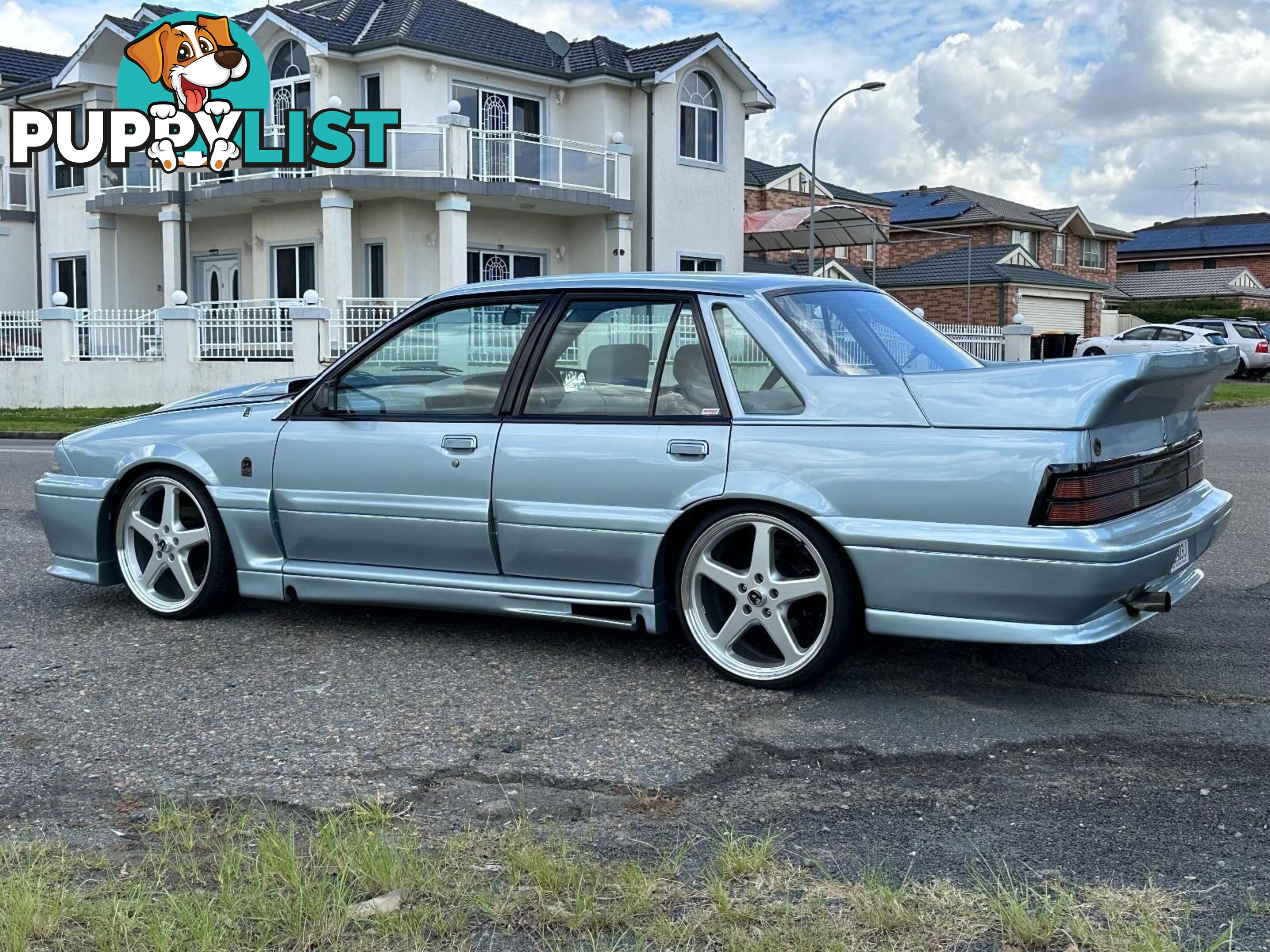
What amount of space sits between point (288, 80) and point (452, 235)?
5569mm

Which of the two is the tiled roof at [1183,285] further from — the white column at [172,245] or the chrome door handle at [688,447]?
the chrome door handle at [688,447]

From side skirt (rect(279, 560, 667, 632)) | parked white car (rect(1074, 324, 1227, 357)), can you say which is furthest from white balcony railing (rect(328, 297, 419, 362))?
parked white car (rect(1074, 324, 1227, 357))

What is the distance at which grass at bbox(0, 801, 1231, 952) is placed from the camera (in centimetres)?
287

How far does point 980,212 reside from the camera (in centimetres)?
5784

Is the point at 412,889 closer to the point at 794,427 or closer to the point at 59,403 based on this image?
the point at 794,427

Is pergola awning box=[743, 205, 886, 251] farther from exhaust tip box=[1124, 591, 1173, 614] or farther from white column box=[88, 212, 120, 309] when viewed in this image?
exhaust tip box=[1124, 591, 1173, 614]

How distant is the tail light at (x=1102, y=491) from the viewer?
4.36 meters

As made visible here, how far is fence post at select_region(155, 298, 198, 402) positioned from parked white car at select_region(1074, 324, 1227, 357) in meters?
22.8

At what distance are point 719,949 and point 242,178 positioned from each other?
2814 centimetres

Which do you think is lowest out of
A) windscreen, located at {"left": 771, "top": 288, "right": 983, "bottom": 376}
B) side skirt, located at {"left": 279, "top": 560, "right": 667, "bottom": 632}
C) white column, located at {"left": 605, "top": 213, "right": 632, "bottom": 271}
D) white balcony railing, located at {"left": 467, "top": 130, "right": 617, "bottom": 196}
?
side skirt, located at {"left": 279, "top": 560, "right": 667, "bottom": 632}

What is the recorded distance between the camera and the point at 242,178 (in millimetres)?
28750

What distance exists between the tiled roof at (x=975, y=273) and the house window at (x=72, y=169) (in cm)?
2645

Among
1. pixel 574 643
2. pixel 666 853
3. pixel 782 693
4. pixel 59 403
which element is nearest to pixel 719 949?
pixel 666 853

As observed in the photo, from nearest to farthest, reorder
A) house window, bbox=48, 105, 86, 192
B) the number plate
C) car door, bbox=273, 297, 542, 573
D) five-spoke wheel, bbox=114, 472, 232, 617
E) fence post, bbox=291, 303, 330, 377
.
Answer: the number plate
car door, bbox=273, 297, 542, 573
five-spoke wheel, bbox=114, 472, 232, 617
fence post, bbox=291, 303, 330, 377
house window, bbox=48, 105, 86, 192
